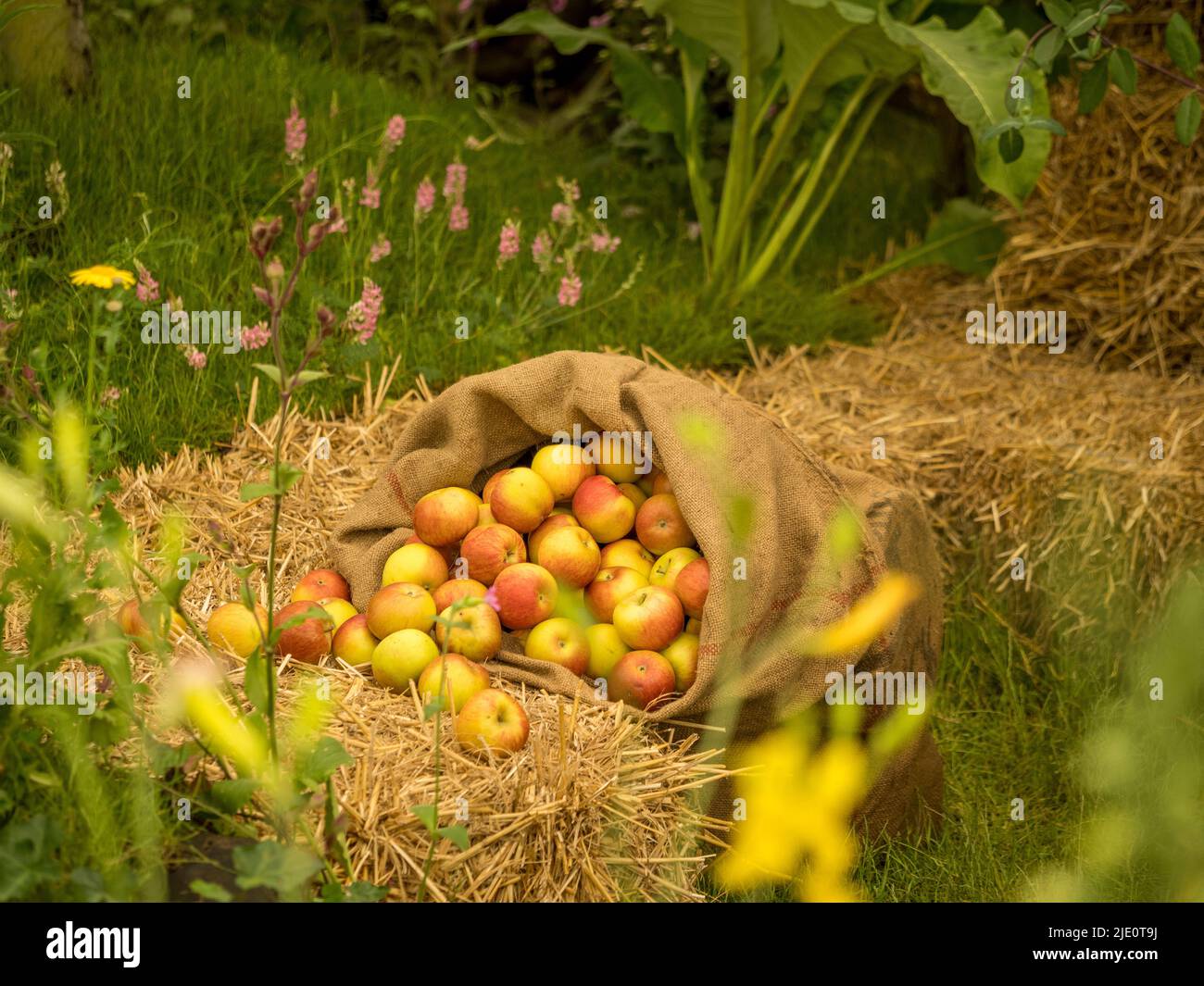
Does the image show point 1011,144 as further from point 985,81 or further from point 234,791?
point 234,791

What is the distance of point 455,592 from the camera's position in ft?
6.79

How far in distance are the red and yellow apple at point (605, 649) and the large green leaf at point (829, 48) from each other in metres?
2.10

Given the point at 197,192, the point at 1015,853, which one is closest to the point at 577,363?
the point at 1015,853

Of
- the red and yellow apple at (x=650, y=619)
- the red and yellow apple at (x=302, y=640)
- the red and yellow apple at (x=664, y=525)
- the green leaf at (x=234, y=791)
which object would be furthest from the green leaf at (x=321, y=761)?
the red and yellow apple at (x=664, y=525)

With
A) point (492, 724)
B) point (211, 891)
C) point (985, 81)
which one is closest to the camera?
point (211, 891)

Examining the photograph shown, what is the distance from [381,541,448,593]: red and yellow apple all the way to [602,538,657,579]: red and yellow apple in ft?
1.08

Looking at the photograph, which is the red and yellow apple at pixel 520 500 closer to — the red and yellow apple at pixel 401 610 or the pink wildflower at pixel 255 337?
the red and yellow apple at pixel 401 610

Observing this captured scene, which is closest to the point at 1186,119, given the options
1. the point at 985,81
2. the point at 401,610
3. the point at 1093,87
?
the point at 1093,87

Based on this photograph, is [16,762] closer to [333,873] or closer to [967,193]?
[333,873]

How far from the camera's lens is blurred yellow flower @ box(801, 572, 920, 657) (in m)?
1.96

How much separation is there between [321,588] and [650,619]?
0.69 metres

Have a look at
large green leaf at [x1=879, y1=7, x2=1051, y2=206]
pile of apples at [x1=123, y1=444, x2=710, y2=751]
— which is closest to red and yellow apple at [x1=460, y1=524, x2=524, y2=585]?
pile of apples at [x1=123, y1=444, x2=710, y2=751]

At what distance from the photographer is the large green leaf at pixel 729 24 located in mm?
3486
